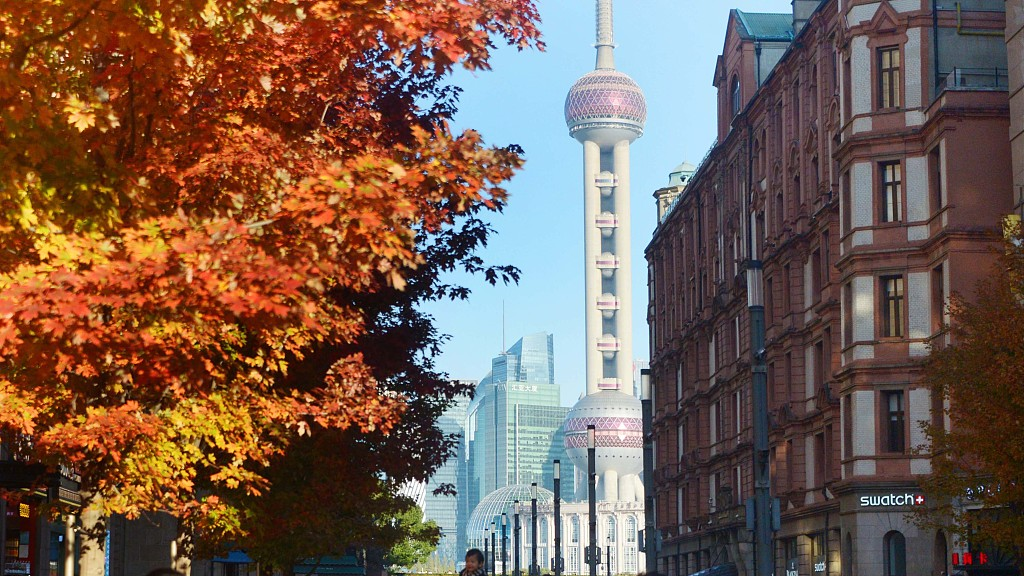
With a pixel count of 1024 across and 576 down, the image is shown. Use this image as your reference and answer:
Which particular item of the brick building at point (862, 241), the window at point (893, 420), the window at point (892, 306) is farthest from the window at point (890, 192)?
the window at point (893, 420)

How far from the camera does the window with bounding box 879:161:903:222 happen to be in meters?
56.0

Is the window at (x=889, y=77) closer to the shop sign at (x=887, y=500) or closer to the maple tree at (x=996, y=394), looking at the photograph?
the shop sign at (x=887, y=500)

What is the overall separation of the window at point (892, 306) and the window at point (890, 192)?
223cm

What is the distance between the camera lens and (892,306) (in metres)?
55.8

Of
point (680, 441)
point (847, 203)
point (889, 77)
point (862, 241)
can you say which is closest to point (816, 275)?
point (847, 203)

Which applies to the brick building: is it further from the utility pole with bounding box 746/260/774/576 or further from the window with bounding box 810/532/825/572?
the utility pole with bounding box 746/260/774/576

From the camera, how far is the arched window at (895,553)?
55.4m

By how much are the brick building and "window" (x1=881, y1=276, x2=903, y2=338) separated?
2.2 inches

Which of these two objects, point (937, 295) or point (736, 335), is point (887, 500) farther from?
point (736, 335)

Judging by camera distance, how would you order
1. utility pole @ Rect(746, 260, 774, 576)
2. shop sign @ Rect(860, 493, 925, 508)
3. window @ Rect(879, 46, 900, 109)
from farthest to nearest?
window @ Rect(879, 46, 900, 109)
shop sign @ Rect(860, 493, 925, 508)
utility pole @ Rect(746, 260, 774, 576)

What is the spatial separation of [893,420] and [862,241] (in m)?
6.46

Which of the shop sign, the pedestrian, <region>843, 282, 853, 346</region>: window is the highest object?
<region>843, 282, 853, 346</region>: window

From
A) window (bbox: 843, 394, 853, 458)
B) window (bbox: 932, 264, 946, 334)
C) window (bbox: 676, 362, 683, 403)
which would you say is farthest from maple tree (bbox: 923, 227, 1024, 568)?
window (bbox: 676, 362, 683, 403)

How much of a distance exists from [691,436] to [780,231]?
28.4 meters
